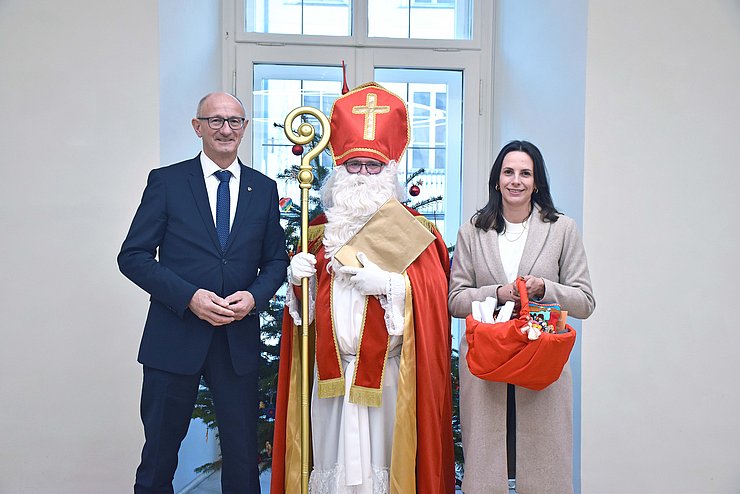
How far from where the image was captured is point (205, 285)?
2.84 metres

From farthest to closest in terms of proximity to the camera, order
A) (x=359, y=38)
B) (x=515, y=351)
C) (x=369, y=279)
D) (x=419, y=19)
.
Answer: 1. (x=419, y=19)
2. (x=359, y=38)
3. (x=369, y=279)
4. (x=515, y=351)

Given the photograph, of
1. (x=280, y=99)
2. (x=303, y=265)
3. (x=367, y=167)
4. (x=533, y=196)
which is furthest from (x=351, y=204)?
(x=280, y=99)

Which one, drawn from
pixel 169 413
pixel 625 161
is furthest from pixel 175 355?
pixel 625 161

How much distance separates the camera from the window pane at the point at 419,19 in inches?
192

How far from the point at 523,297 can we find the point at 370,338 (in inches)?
25.2

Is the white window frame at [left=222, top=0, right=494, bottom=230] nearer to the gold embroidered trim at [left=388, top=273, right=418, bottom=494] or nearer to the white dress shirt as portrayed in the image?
the white dress shirt

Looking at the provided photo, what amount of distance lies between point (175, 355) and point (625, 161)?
2.28 meters

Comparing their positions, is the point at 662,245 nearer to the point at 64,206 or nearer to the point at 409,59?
the point at 409,59

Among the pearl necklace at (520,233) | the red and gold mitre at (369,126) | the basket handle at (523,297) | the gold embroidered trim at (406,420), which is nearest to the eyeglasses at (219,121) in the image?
the red and gold mitre at (369,126)

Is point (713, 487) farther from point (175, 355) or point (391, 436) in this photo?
point (175, 355)

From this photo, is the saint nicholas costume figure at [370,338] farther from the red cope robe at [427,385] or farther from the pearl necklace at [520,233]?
the pearl necklace at [520,233]

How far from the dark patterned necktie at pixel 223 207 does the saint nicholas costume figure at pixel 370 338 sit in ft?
1.06

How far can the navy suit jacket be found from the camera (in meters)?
2.82

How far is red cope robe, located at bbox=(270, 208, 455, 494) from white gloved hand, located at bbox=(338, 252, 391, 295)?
0.13 metres
